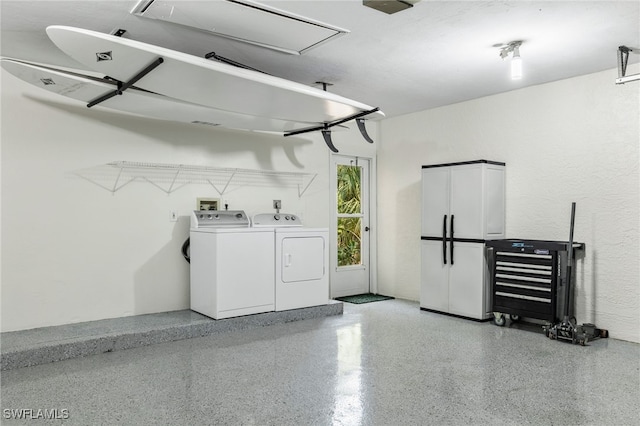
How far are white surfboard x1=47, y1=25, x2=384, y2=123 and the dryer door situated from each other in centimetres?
135

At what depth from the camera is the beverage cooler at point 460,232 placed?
5133mm

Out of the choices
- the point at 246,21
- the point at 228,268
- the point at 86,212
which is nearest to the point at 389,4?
the point at 246,21

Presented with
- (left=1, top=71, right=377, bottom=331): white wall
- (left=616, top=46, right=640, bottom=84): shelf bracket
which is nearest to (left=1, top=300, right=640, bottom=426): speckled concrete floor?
(left=1, top=71, right=377, bottom=331): white wall

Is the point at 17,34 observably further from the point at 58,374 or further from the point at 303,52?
the point at 58,374

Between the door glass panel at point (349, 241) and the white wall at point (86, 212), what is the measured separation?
5.73 feet

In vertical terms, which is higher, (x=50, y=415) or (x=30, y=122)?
(x=30, y=122)

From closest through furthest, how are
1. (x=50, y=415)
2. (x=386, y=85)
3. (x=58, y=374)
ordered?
(x=50, y=415) → (x=58, y=374) → (x=386, y=85)

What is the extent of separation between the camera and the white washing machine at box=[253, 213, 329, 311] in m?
5.07

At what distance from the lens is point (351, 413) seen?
2779 millimetres

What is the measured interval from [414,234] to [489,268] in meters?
1.42

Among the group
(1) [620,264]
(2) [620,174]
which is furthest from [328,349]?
(2) [620,174]

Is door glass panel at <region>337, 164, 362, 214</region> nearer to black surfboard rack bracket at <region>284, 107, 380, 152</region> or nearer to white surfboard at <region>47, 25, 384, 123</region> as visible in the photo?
black surfboard rack bracket at <region>284, 107, 380, 152</region>

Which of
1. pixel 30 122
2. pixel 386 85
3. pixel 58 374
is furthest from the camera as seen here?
pixel 386 85

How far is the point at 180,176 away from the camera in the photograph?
5148 millimetres
